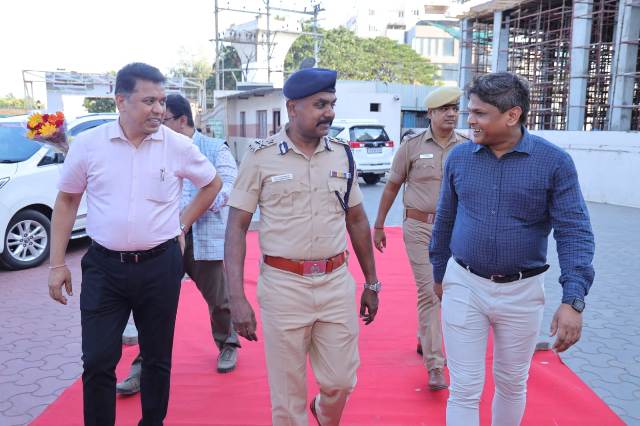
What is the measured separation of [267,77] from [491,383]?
3293 centimetres

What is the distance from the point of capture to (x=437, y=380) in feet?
11.9

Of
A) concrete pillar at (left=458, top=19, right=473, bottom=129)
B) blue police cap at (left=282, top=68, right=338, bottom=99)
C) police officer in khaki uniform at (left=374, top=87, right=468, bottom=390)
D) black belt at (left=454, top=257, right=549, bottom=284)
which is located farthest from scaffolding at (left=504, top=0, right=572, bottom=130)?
blue police cap at (left=282, top=68, right=338, bottom=99)

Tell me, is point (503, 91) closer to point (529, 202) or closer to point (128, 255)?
point (529, 202)

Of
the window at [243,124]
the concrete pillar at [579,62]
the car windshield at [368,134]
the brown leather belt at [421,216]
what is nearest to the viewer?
the brown leather belt at [421,216]

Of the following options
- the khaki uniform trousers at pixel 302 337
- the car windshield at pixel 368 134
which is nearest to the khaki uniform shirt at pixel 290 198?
the khaki uniform trousers at pixel 302 337

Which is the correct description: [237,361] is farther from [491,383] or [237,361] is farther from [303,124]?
[303,124]

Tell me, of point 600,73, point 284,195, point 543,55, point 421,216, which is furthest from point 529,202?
point 543,55

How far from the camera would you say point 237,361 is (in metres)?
4.12

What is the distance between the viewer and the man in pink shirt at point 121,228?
265 centimetres

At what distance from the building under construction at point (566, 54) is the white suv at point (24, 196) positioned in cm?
1476

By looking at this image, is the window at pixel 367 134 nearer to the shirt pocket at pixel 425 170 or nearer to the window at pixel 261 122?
the window at pixel 261 122

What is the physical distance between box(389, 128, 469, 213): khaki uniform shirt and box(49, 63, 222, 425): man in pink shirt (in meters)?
1.79

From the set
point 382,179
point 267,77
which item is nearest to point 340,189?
point 382,179

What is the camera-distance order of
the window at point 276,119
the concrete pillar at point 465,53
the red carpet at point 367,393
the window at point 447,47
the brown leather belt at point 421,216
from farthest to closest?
the window at point 447,47, the concrete pillar at point 465,53, the window at point 276,119, the brown leather belt at point 421,216, the red carpet at point 367,393
